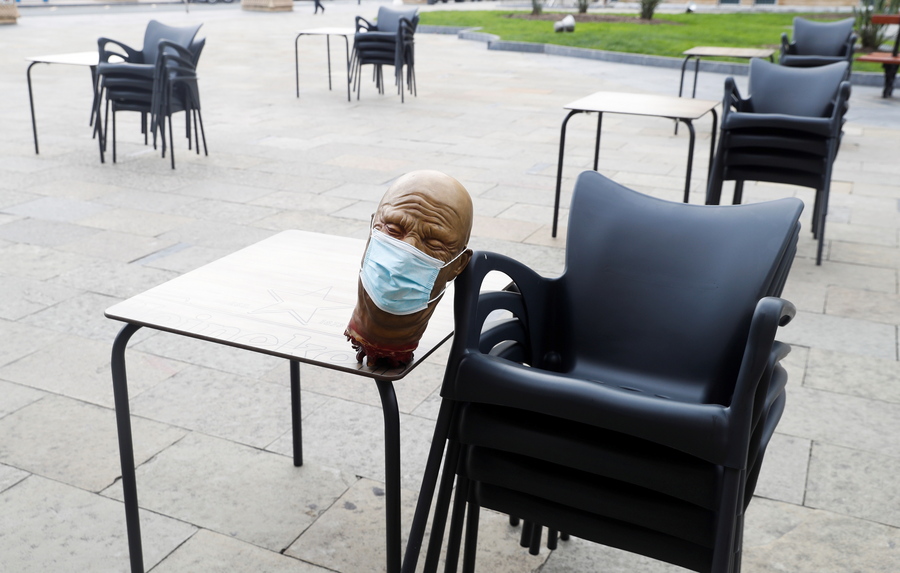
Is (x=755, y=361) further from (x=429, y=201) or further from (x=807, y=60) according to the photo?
(x=807, y=60)

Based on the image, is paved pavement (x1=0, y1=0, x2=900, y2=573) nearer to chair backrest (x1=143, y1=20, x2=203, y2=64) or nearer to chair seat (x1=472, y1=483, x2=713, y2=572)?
chair seat (x1=472, y1=483, x2=713, y2=572)

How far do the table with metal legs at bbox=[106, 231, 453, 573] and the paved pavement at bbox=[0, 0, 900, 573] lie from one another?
407 mm

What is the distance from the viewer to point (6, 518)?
84.2 inches

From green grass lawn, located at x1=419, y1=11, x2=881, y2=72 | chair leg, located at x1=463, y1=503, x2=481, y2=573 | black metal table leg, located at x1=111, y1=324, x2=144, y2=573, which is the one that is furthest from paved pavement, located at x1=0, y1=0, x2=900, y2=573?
green grass lawn, located at x1=419, y1=11, x2=881, y2=72

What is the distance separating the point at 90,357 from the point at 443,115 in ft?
19.1

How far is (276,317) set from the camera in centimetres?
168

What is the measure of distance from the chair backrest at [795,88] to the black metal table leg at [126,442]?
4.01m

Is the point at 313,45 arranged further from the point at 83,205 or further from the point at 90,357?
the point at 90,357

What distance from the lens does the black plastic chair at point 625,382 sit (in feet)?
4.51

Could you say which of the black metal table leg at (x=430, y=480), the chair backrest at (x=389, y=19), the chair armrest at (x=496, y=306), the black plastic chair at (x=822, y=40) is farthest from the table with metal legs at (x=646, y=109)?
the chair backrest at (x=389, y=19)

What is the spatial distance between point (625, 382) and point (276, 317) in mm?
792

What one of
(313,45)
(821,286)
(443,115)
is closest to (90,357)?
(821,286)

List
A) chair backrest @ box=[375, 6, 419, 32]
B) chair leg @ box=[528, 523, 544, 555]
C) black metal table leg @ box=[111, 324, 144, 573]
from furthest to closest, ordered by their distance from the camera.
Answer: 1. chair backrest @ box=[375, 6, 419, 32]
2. chair leg @ box=[528, 523, 544, 555]
3. black metal table leg @ box=[111, 324, 144, 573]

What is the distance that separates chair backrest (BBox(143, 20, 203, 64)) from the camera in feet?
20.8
